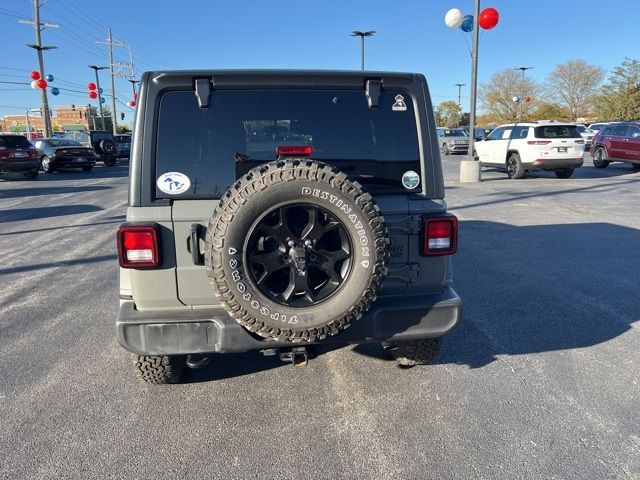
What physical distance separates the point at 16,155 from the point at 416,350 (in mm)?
19736

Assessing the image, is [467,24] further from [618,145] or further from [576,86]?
[576,86]

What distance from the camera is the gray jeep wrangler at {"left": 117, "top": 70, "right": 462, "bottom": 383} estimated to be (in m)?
2.55

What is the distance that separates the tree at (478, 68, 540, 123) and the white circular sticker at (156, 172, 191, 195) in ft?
210

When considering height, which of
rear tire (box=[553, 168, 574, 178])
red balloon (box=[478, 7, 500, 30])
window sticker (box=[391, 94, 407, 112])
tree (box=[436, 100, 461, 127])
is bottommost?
rear tire (box=[553, 168, 574, 178])

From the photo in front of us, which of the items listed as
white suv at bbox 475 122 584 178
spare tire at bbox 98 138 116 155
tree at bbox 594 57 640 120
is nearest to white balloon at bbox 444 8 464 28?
white suv at bbox 475 122 584 178

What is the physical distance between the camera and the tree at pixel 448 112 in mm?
87938

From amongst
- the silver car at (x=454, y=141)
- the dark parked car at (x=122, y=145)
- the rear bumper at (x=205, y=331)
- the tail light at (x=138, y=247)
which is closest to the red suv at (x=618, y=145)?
the silver car at (x=454, y=141)

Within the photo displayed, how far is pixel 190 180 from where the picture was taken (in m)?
2.80

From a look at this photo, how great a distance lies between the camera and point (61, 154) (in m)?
21.4

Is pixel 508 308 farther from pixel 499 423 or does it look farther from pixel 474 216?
pixel 474 216

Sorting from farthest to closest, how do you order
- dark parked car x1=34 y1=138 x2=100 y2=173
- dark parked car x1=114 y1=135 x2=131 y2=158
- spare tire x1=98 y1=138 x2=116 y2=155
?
dark parked car x1=114 y1=135 x2=131 y2=158
spare tire x1=98 y1=138 x2=116 y2=155
dark parked car x1=34 y1=138 x2=100 y2=173

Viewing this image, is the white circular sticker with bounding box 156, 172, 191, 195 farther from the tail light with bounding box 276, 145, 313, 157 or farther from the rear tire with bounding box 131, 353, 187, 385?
the rear tire with bounding box 131, 353, 187, 385

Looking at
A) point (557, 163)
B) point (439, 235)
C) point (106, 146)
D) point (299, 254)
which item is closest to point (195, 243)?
point (299, 254)

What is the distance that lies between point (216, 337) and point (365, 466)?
1.06 metres
